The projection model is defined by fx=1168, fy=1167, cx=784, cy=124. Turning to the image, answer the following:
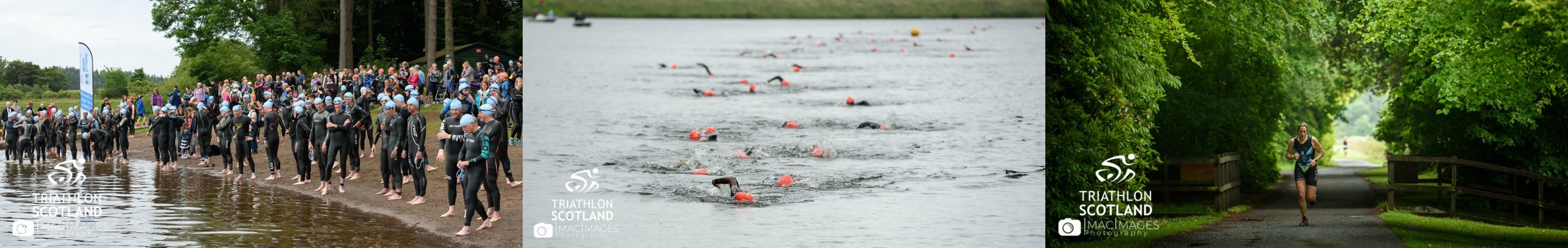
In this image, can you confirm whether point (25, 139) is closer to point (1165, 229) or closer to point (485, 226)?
point (485, 226)

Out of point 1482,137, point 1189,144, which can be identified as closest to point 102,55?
point 1189,144

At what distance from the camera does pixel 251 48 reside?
86.8ft

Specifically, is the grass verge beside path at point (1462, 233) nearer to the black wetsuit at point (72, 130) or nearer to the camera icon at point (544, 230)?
the camera icon at point (544, 230)

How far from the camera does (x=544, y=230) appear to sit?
9.23 m

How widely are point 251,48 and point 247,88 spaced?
368cm

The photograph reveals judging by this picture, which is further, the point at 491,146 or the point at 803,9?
the point at 491,146

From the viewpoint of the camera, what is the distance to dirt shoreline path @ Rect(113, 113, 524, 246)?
11.3m

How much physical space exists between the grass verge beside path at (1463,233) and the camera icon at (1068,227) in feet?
10.9

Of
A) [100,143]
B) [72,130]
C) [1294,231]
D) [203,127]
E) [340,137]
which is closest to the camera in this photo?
[1294,231]

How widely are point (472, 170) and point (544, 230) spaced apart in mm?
1995

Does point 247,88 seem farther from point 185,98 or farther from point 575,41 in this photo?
point 575,41

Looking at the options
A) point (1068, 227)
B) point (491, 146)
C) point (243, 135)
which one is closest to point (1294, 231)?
point (1068, 227)

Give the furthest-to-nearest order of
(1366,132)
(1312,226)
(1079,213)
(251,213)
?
(1366,132), (251,213), (1312,226), (1079,213)

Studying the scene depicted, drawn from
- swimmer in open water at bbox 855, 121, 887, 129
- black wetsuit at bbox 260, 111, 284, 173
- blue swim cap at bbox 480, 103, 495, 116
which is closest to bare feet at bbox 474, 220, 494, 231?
blue swim cap at bbox 480, 103, 495, 116
